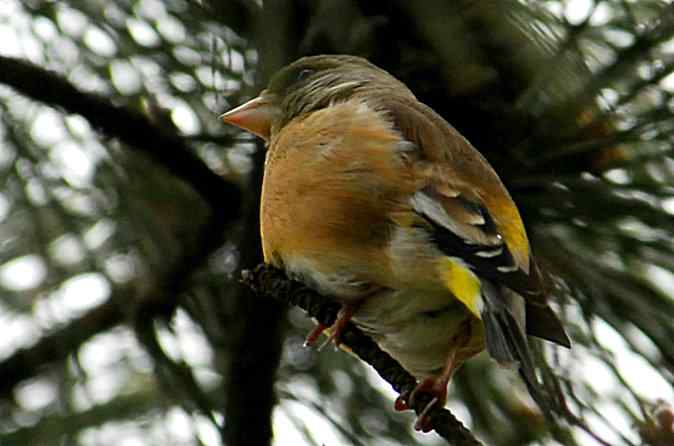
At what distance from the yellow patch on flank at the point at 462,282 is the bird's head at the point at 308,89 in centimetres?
48

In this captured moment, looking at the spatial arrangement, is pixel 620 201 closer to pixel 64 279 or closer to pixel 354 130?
pixel 354 130

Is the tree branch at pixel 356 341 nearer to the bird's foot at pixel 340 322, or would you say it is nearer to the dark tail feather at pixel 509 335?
the bird's foot at pixel 340 322

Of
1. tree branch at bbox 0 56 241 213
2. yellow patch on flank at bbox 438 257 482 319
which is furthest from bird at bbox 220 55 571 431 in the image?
tree branch at bbox 0 56 241 213

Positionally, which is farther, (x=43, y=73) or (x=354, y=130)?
(x=354, y=130)

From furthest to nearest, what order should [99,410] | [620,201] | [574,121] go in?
[99,410] → [620,201] → [574,121]

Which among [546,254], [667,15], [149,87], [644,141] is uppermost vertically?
[667,15]

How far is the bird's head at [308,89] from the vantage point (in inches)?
97.7

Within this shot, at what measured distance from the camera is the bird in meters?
2.01

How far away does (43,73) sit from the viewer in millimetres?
2289

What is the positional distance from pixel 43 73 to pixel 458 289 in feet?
2.66

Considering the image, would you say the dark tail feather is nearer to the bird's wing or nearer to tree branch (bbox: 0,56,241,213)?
the bird's wing

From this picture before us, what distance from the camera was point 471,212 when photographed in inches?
85.9

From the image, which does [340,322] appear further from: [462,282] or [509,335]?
[509,335]

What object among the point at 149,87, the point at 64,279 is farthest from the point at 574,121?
the point at 64,279
